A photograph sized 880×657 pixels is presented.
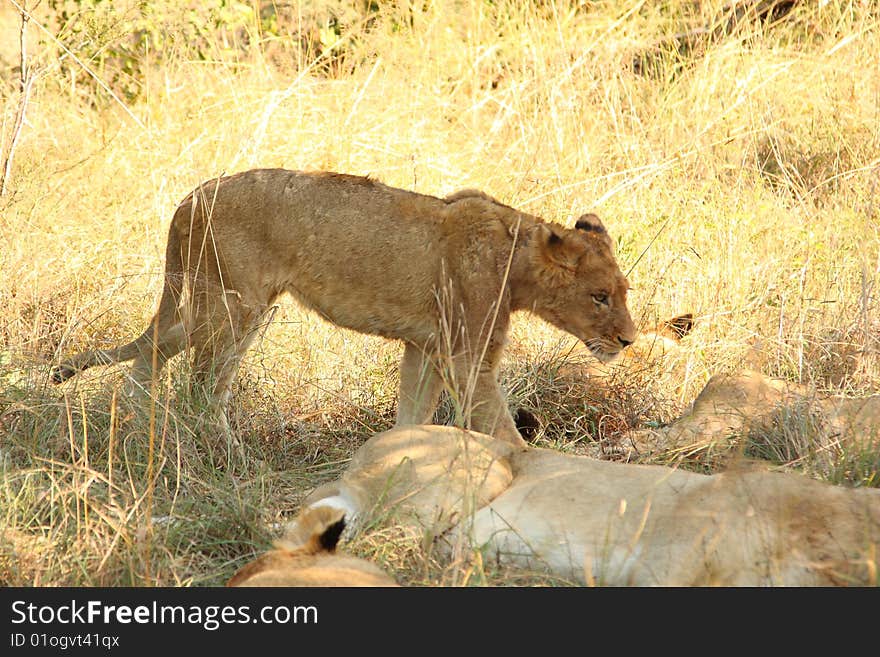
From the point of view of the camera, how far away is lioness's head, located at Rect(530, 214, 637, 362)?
5.11 m

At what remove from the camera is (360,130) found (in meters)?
8.03

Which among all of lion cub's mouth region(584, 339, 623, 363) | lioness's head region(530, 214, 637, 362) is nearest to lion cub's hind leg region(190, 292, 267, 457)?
lioness's head region(530, 214, 637, 362)

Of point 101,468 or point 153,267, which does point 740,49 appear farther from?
point 101,468

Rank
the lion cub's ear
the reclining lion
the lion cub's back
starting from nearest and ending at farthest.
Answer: the reclining lion
the lion cub's back
the lion cub's ear

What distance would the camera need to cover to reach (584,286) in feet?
16.9

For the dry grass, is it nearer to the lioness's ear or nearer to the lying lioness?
the lying lioness

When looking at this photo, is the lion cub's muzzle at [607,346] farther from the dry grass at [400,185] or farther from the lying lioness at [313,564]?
the lying lioness at [313,564]

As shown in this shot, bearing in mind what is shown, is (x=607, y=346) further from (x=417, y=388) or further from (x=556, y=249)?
(x=417, y=388)

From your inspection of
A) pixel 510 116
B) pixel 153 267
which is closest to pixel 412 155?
pixel 510 116

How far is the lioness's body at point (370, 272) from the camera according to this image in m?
5.09

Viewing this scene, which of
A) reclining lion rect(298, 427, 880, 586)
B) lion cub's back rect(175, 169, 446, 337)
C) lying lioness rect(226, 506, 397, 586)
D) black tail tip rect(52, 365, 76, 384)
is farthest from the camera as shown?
lion cub's back rect(175, 169, 446, 337)

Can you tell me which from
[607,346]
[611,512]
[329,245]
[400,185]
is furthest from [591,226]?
[400,185]

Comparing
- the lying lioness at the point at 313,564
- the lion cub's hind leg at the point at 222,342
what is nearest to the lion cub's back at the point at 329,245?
the lion cub's hind leg at the point at 222,342

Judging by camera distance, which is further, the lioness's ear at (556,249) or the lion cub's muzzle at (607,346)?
the lion cub's muzzle at (607,346)
